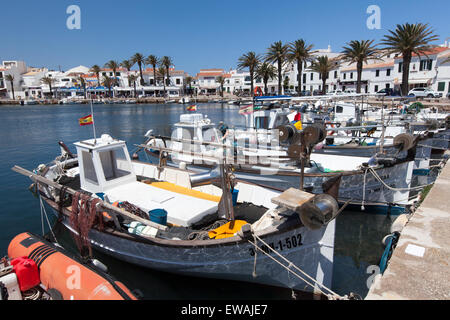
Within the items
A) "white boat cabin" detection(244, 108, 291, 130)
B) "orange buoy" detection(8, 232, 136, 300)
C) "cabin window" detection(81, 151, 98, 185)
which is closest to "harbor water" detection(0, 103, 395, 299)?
"orange buoy" detection(8, 232, 136, 300)

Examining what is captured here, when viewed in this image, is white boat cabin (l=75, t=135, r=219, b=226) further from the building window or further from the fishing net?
the building window

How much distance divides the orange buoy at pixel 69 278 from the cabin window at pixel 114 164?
3.47 metres

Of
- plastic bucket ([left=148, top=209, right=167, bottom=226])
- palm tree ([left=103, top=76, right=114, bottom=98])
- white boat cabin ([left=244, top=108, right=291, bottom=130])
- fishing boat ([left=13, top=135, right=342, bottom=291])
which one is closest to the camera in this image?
fishing boat ([left=13, top=135, right=342, bottom=291])

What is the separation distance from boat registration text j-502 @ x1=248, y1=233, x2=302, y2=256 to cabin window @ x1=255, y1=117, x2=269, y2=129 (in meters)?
11.8

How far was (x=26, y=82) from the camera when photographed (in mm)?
111938

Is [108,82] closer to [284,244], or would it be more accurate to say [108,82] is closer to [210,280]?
[210,280]

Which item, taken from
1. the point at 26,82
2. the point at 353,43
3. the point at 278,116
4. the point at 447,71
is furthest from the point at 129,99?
the point at 278,116

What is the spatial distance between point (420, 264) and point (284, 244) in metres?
2.39

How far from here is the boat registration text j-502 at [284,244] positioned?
246 inches

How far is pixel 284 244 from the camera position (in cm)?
632

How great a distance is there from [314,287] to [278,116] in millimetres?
11830

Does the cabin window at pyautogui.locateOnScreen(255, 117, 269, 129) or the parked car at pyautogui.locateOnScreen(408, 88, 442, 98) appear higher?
the parked car at pyautogui.locateOnScreen(408, 88, 442, 98)

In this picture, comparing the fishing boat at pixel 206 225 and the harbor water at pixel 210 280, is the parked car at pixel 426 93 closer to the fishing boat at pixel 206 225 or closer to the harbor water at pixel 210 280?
the harbor water at pixel 210 280

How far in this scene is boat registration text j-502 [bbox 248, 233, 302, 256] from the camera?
626 cm
